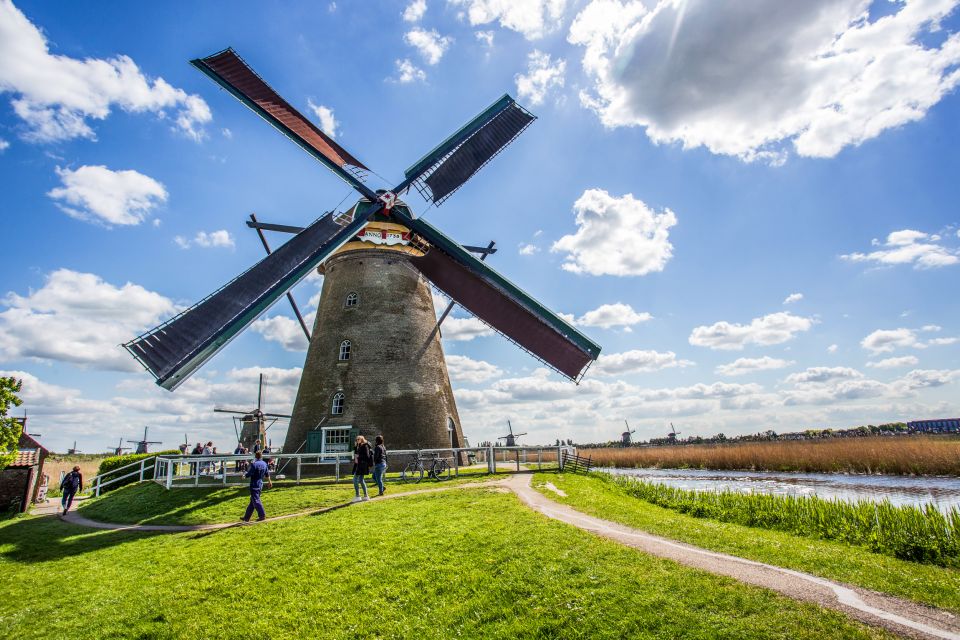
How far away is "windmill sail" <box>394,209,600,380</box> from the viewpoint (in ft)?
58.2

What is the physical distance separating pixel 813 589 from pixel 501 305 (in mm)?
14251

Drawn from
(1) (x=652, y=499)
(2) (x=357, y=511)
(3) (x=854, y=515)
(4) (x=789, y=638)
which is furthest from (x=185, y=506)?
(3) (x=854, y=515)

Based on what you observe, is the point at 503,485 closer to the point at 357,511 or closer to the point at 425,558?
the point at 357,511

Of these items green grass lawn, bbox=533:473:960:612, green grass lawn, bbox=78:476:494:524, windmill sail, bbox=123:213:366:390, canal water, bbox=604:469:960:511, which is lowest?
canal water, bbox=604:469:960:511

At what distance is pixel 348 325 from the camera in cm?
1931

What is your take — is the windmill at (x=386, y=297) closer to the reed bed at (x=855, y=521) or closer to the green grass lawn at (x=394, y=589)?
the reed bed at (x=855, y=521)

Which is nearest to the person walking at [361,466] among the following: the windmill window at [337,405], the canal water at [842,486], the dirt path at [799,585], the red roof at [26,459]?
the dirt path at [799,585]

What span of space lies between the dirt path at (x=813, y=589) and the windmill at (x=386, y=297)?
33.4 feet

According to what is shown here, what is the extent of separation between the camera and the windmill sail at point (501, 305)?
1775 cm

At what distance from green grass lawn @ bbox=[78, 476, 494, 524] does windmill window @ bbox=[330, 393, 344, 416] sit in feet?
11.0

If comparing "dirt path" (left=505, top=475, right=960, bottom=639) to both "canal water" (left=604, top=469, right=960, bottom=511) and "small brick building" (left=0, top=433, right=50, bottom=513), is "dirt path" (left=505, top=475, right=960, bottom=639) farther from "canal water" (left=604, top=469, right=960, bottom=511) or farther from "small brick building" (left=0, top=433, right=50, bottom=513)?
"small brick building" (left=0, top=433, right=50, bottom=513)

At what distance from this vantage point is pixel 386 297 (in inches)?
778

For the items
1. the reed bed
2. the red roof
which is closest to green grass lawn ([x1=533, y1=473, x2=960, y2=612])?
the reed bed

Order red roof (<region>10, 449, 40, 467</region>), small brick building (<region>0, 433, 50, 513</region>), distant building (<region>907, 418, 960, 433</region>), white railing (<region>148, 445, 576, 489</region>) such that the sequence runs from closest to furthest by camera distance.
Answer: white railing (<region>148, 445, 576, 489</region>) < small brick building (<region>0, 433, 50, 513</region>) < red roof (<region>10, 449, 40, 467</region>) < distant building (<region>907, 418, 960, 433</region>)
